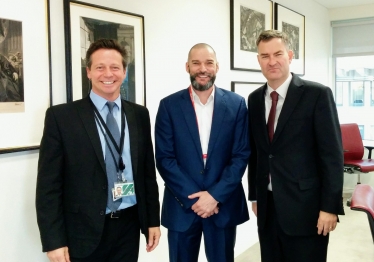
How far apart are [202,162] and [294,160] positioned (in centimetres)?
47

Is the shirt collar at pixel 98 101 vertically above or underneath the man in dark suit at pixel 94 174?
above

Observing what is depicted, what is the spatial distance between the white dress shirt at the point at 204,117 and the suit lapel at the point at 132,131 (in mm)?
417

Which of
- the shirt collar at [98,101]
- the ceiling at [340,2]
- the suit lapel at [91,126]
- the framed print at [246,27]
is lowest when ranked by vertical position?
the suit lapel at [91,126]

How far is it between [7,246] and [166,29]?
167cm

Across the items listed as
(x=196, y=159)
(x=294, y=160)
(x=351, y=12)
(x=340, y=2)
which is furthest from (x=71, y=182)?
(x=351, y=12)

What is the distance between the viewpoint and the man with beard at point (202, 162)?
1.91 m

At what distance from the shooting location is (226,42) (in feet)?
10.5

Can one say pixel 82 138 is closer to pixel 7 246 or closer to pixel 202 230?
pixel 7 246

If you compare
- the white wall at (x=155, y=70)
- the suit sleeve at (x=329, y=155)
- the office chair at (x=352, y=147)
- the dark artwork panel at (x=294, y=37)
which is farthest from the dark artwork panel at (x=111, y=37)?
the office chair at (x=352, y=147)

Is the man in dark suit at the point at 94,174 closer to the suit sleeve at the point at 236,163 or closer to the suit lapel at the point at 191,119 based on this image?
the suit lapel at the point at 191,119

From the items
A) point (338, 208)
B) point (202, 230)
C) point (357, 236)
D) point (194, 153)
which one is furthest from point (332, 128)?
point (357, 236)

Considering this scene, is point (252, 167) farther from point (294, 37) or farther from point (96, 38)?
point (294, 37)

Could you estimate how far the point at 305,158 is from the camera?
183cm

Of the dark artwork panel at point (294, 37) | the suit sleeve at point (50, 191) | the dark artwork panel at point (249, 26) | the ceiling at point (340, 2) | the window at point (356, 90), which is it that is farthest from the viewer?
the window at point (356, 90)
